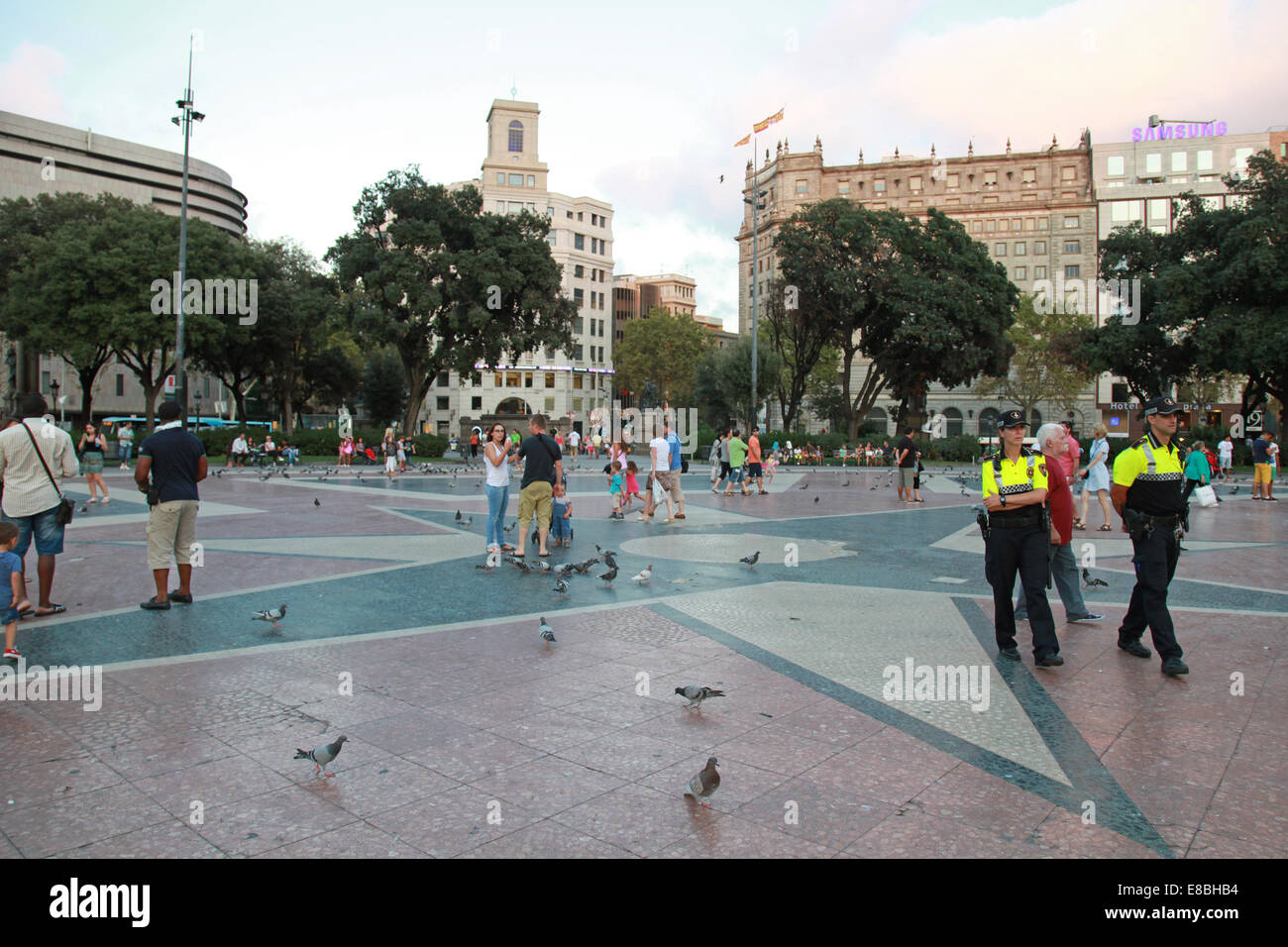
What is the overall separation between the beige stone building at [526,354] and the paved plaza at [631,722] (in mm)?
72140

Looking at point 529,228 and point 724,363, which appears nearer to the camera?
point 529,228

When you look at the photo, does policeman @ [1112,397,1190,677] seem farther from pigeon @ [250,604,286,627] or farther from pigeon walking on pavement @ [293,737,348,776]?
pigeon @ [250,604,286,627]

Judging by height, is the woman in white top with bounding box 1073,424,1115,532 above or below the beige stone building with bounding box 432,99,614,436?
below

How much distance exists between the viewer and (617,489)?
1659 cm

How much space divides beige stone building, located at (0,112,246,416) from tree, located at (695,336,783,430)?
33.6 meters

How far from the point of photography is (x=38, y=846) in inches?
133

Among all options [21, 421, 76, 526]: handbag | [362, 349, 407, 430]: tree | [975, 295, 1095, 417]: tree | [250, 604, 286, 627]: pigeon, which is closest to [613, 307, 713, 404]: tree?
[362, 349, 407, 430]: tree

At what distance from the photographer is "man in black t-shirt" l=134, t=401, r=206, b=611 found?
781 cm

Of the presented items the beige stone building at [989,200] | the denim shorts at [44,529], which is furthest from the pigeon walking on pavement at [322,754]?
the beige stone building at [989,200]

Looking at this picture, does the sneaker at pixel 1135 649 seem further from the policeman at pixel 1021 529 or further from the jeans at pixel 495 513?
the jeans at pixel 495 513

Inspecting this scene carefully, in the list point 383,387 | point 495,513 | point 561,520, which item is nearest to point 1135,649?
point 495,513
